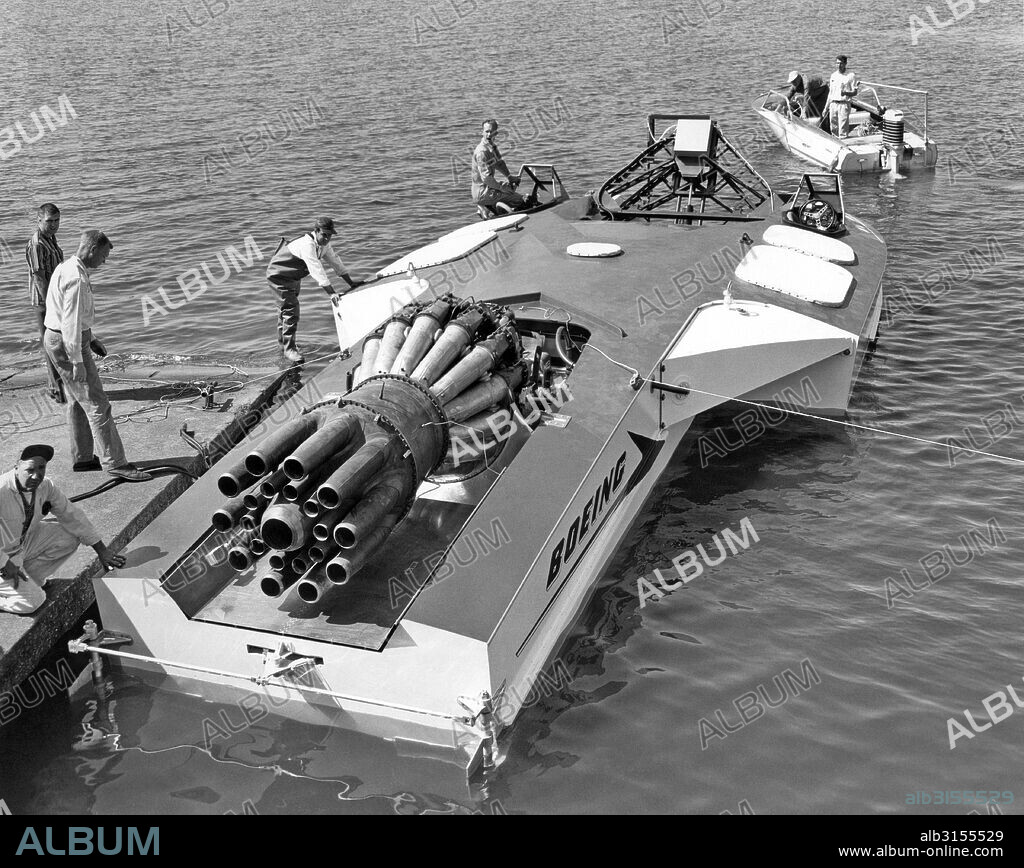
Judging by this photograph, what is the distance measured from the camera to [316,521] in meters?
7.25

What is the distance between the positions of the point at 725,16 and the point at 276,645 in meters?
43.6

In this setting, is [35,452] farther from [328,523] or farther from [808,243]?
[808,243]

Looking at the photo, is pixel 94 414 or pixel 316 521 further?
pixel 94 414

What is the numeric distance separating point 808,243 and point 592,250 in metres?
2.99

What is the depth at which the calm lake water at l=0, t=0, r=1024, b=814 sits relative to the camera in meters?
7.19

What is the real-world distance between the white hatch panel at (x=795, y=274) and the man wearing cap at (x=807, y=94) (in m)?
14.2

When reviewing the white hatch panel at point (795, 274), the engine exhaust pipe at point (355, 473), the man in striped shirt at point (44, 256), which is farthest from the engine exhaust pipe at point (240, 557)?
the white hatch panel at point (795, 274)

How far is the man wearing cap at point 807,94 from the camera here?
25.0 meters

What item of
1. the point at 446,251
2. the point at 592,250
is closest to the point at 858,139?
the point at 592,250

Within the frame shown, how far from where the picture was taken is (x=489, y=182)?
16.5 meters

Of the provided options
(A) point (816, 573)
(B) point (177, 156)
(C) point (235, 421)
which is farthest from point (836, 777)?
(B) point (177, 156)

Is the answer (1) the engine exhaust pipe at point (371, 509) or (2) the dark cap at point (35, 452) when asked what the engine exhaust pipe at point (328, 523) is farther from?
(2) the dark cap at point (35, 452)

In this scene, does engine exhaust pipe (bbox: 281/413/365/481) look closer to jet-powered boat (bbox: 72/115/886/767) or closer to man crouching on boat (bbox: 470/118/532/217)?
jet-powered boat (bbox: 72/115/886/767)
